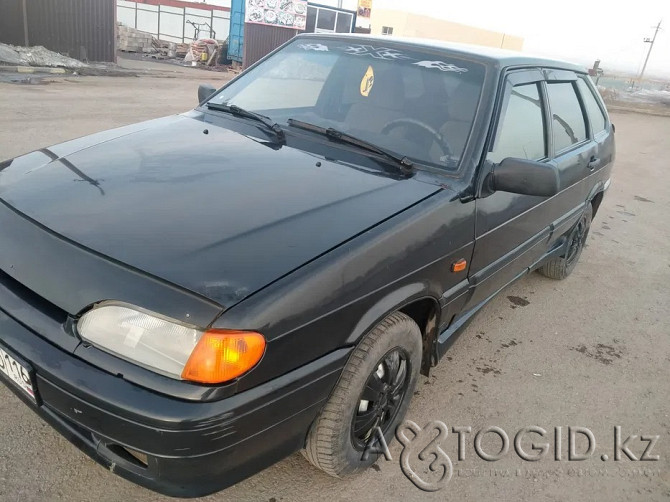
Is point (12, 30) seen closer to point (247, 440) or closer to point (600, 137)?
point (600, 137)

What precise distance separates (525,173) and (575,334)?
1.81 metres

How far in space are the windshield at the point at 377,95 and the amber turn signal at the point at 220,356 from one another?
1386 millimetres

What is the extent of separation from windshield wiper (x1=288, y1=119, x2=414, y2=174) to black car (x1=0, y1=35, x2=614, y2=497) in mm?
11

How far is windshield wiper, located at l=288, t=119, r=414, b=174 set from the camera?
249cm

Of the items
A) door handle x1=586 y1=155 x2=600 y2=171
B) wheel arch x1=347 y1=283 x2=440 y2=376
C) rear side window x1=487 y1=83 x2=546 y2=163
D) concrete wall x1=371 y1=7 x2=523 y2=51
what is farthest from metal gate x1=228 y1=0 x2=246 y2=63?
concrete wall x1=371 y1=7 x2=523 y2=51

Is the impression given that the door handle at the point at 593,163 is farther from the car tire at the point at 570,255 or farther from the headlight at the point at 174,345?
the headlight at the point at 174,345

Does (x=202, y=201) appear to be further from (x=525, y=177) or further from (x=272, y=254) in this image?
(x=525, y=177)

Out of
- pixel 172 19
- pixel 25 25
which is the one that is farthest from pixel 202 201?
pixel 172 19

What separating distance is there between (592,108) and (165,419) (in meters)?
4.06

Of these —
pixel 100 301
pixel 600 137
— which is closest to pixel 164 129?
pixel 100 301

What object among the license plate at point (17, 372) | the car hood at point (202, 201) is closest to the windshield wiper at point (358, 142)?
the car hood at point (202, 201)

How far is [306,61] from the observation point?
3.30 meters

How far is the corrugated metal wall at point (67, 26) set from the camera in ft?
50.2

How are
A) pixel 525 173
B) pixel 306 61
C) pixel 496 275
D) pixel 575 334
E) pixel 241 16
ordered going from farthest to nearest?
pixel 241 16
pixel 575 334
pixel 306 61
pixel 496 275
pixel 525 173
